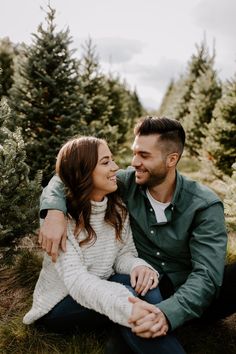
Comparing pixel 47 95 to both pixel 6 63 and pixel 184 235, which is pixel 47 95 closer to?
pixel 184 235

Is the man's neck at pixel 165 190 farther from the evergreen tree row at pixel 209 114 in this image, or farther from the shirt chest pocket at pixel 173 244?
the evergreen tree row at pixel 209 114

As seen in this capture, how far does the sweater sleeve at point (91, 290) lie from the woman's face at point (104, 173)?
546 mm

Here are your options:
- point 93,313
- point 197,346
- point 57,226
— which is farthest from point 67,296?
point 197,346

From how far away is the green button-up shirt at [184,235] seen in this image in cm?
271

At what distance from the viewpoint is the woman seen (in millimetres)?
2820

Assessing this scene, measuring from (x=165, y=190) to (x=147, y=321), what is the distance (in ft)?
4.23

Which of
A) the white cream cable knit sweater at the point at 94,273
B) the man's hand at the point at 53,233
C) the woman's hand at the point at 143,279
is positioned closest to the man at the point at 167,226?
the man's hand at the point at 53,233

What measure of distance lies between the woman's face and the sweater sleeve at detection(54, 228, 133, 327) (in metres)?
0.55

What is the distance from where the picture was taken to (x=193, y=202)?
10.1ft

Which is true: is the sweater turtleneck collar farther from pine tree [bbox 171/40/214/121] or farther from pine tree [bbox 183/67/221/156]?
pine tree [bbox 171/40/214/121]

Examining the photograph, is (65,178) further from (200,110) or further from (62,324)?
(200,110)

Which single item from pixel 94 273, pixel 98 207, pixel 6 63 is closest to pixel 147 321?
pixel 94 273

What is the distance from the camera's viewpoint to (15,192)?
3859 mm

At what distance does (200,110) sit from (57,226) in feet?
34.5
